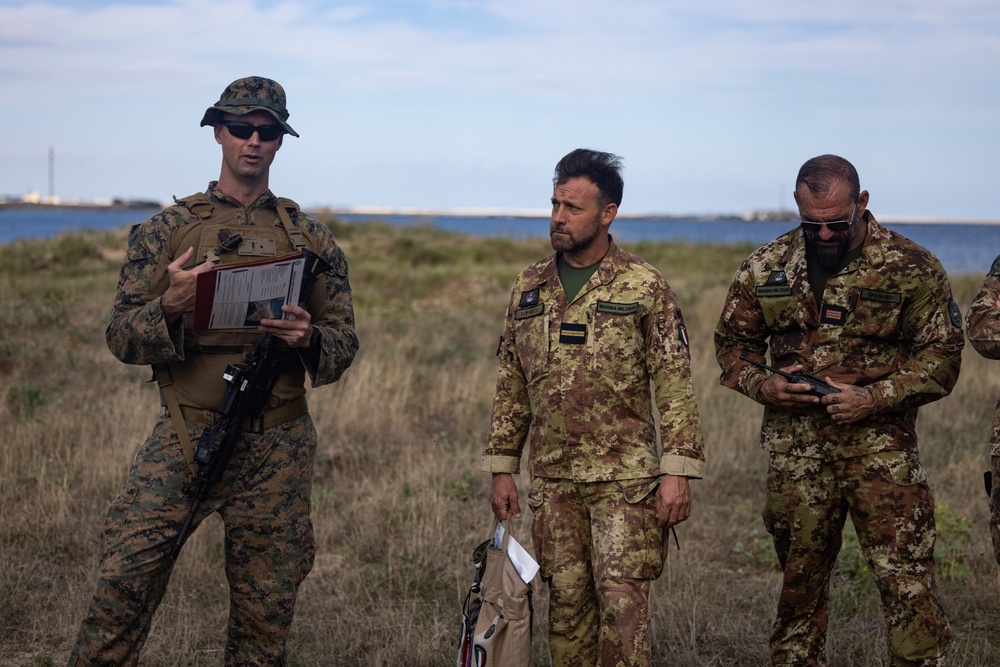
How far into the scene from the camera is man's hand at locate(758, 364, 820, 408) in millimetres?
3896

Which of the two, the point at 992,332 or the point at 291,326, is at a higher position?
the point at 992,332

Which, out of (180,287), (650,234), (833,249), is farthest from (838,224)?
(650,234)

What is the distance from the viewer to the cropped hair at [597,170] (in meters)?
3.92

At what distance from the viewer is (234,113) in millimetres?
3836

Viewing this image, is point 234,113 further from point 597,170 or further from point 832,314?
point 832,314

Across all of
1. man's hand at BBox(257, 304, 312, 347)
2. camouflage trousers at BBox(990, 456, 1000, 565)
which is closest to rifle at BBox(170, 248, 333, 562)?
man's hand at BBox(257, 304, 312, 347)

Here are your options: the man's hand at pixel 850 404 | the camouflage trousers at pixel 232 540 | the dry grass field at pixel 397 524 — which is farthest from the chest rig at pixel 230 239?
the man's hand at pixel 850 404

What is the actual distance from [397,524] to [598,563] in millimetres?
2844

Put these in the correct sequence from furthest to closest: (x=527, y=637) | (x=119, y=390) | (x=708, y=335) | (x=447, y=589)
→ (x=708, y=335) < (x=119, y=390) < (x=447, y=589) < (x=527, y=637)

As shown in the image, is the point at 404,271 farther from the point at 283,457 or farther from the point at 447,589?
the point at 283,457

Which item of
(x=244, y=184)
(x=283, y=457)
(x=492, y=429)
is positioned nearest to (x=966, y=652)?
(x=492, y=429)

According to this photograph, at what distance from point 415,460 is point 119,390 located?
350 centimetres

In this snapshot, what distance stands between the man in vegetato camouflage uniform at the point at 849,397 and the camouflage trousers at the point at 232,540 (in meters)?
1.88

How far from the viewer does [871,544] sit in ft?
12.9
